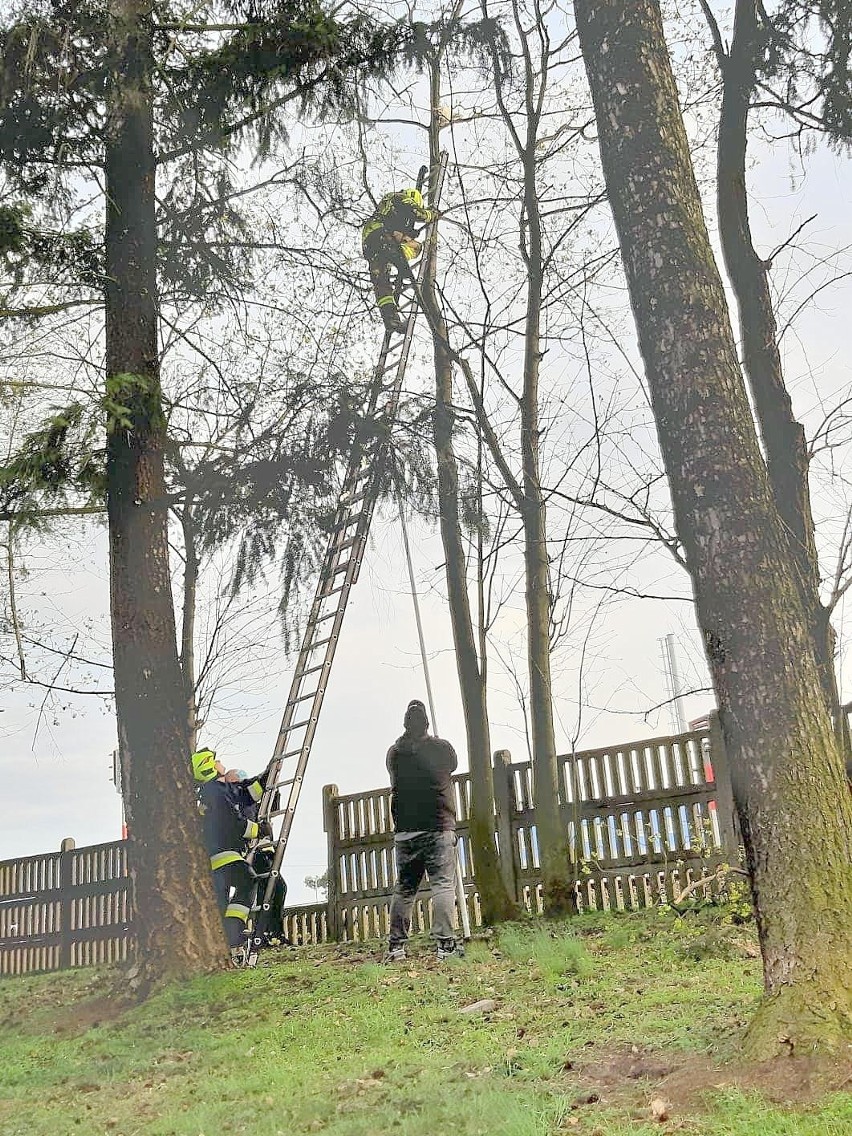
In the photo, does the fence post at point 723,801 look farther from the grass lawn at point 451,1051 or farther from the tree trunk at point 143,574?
the tree trunk at point 143,574

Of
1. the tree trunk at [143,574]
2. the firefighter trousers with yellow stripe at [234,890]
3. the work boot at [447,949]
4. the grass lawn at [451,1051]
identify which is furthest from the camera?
the firefighter trousers with yellow stripe at [234,890]

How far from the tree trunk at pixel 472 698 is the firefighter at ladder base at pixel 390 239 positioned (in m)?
0.35

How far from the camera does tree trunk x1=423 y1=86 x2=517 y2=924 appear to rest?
33.0ft

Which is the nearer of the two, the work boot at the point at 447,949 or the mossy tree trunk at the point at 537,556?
the work boot at the point at 447,949

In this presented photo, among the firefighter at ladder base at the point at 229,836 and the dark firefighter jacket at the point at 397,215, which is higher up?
the dark firefighter jacket at the point at 397,215

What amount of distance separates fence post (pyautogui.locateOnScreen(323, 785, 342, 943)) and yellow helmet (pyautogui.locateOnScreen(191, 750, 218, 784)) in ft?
8.19

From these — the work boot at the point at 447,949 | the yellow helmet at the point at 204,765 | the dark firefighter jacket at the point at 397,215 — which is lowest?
the work boot at the point at 447,949

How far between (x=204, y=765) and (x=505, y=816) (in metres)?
3.09

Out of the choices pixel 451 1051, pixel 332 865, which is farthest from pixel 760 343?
pixel 332 865

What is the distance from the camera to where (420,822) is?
345 inches

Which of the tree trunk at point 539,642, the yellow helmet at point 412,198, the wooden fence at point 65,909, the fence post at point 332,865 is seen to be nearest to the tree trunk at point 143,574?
the yellow helmet at point 412,198

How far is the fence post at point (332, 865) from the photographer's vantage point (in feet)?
39.8

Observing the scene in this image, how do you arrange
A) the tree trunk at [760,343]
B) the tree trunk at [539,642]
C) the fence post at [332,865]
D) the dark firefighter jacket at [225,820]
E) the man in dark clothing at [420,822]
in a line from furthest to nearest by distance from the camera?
the fence post at [332,865]
the tree trunk at [539,642]
the dark firefighter jacket at [225,820]
the man in dark clothing at [420,822]
the tree trunk at [760,343]

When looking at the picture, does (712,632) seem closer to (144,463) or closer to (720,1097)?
(720,1097)
